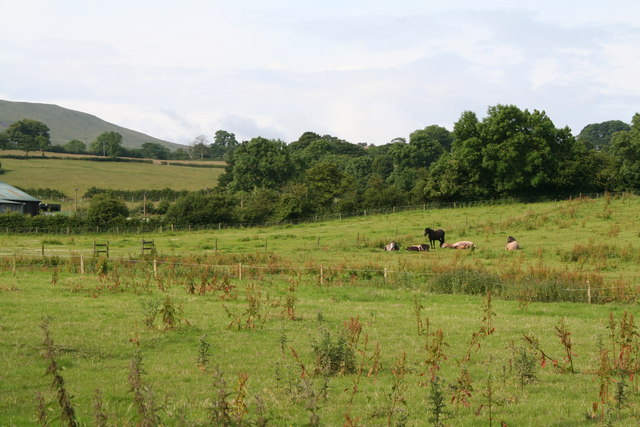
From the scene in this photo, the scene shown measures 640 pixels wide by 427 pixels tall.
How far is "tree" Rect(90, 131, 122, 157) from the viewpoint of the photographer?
15838 cm

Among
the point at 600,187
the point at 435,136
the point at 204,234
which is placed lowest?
the point at 204,234

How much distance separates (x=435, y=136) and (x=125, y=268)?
114 metres

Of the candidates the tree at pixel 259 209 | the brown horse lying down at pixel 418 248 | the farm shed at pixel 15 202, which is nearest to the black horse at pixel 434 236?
the brown horse lying down at pixel 418 248

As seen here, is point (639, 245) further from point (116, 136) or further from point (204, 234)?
point (116, 136)

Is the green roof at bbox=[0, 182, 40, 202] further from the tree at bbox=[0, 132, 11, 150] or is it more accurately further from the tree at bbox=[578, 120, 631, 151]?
the tree at bbox=[578, 120, 631, 151]

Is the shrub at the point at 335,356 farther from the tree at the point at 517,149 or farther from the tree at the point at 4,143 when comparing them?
the tree at the point at 4,143

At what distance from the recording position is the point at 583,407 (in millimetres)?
9820

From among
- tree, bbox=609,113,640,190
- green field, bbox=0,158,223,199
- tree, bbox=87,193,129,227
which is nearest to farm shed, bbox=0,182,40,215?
green field, bbox=0,158,223,199

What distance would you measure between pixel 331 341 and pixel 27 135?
166445 mm

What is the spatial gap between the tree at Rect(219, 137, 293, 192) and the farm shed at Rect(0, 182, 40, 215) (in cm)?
2978

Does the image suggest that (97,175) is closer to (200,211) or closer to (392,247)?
(200,211)

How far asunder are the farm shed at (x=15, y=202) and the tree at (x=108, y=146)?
2669 inches

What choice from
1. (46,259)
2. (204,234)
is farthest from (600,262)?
(204,234)

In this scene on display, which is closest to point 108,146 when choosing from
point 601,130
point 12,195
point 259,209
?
point 12,195
